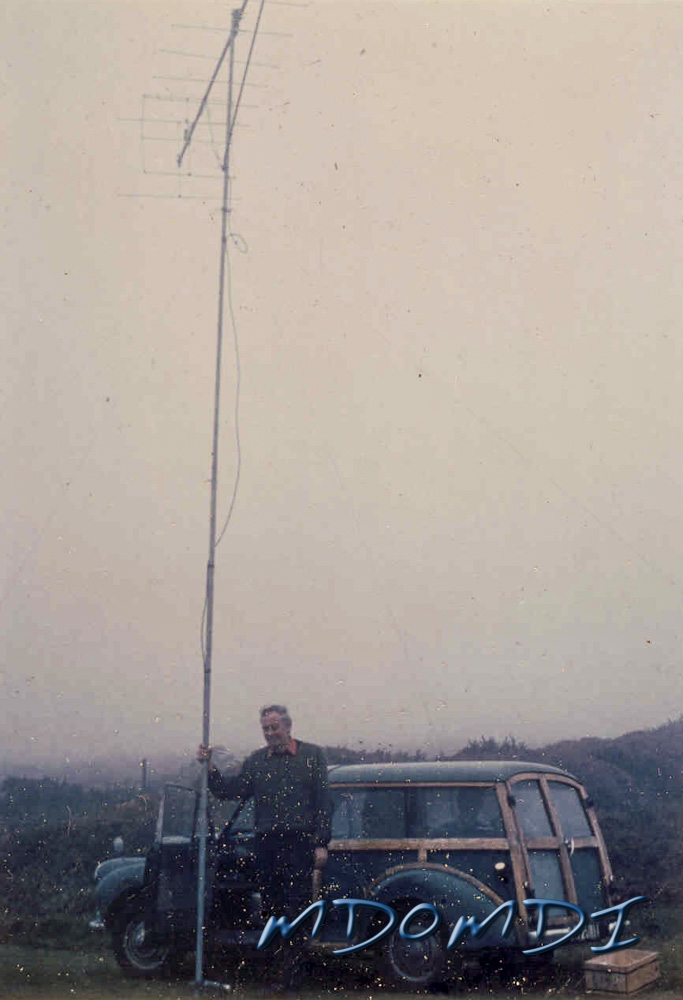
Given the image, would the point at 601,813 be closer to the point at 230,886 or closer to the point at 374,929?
the point at 374,929

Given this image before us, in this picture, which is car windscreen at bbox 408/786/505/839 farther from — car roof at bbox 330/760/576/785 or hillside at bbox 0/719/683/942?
hillside at bbox 0/719/683/942

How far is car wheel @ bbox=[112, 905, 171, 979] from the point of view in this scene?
5852mm

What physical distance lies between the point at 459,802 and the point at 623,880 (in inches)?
42.8

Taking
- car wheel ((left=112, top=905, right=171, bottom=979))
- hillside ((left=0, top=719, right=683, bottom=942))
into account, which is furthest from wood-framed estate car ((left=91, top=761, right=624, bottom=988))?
hillside ((left=0, top=719, right=683, bottom=942))

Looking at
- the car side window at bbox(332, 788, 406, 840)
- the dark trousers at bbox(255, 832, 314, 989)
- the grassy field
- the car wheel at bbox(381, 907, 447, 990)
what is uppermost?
the car side window at bbox(332, 788, 406, 840)

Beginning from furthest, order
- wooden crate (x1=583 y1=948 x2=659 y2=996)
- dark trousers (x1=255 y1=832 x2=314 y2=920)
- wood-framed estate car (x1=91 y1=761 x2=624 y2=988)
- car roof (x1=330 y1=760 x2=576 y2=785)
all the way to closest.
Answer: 1. car roof (x1=330 y1=760 x2=576 y2=785)
2. dark trousers (x1=255 y1=832 x2=314 y2=920)
3. wood-framed estate car (x1=91 y1=761 x2=624 y2=988)
4. wooden crate (x1=583 y1=948 x2=659 y2=996)

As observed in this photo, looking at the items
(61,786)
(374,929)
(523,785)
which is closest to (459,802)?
(523,785)

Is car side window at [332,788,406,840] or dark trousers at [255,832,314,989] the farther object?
car side window at [332,788,406,840]

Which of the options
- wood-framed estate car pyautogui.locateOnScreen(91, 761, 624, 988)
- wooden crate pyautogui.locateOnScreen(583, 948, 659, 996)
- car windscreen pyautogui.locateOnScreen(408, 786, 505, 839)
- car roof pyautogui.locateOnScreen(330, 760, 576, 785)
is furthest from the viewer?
car roof pyautogui.locateOnScreen(330, 760, 576, 785)

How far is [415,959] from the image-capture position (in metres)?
5.57

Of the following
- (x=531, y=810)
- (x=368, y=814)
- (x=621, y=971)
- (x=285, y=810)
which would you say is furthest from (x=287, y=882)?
(x=621, y=971)

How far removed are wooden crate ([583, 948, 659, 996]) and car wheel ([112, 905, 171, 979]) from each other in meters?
2.36

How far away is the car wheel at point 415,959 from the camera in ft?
18.1

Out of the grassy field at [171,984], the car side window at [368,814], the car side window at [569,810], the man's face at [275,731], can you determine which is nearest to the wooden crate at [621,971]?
the grassy field at [171,984]
